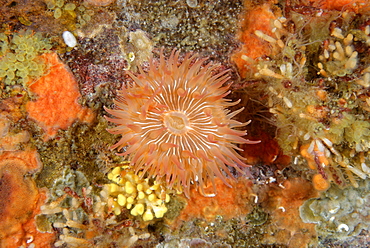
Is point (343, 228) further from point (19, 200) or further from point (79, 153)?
point (19, 200)

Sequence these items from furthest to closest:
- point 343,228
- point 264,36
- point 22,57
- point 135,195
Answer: point 343,228, point 135,195, point 264,36, point 22,57

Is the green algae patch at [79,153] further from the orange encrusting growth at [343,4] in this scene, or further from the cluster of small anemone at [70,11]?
the orange encrusting growth at [343,4]

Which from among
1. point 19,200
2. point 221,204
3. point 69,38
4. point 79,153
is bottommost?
point 221,204

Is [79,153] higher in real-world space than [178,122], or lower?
lower

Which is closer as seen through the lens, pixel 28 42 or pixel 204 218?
pixel 28 42

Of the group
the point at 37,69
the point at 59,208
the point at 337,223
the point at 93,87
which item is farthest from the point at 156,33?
the point at 337,223

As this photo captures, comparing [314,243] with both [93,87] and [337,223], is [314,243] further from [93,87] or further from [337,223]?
[93,87]

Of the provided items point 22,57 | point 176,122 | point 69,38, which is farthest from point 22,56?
point 176,122

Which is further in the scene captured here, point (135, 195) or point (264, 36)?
point (135, 195)
